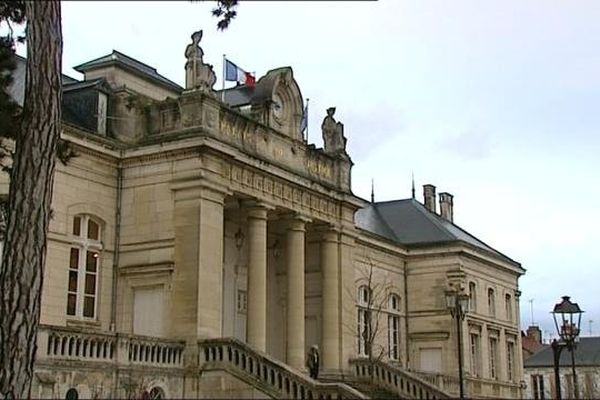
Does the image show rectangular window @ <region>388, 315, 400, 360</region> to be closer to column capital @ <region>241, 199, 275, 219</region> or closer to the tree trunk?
column capital @ <region>241, 199, 275, 219</region>

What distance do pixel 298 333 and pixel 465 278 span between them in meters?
16.7

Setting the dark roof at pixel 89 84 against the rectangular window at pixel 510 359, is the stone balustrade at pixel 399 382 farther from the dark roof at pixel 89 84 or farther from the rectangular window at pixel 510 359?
the rectangular window at pixel 510 359

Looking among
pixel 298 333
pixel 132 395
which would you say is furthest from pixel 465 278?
pixel 132 395

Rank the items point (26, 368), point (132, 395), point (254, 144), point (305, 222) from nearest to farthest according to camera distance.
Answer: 1. point (26, 368)
2. point (132, 395)
3. point (254, 144)
4. point (305, 222)

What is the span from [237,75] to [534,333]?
64195 millimetres

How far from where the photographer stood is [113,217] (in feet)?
89.0

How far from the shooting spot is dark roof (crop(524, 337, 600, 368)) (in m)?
79.2

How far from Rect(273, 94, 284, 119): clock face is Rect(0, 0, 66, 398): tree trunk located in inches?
623

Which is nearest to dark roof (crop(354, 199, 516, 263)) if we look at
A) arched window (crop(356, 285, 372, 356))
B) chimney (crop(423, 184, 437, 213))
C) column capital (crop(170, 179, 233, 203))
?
chimney (crop(423, 184, 437, 213))

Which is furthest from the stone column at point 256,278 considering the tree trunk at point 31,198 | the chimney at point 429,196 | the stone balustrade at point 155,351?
the chimney at point 429,196

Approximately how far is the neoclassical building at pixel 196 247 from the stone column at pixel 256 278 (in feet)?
0.14

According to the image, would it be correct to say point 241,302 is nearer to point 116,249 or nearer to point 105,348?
point 116,249

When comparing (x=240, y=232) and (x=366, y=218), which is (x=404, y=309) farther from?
(x=240, y=232)

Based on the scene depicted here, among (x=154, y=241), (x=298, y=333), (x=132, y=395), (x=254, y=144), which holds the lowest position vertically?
(x=132, y=395)
